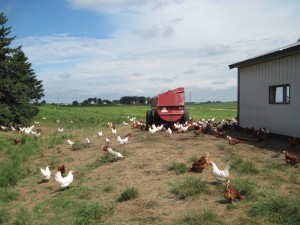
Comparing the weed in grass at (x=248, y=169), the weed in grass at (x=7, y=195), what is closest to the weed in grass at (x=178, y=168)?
the weed in grass at (x=248, y=169)

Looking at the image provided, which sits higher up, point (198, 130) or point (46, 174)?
point (198, 130)

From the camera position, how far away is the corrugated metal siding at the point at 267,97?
46.4 feet

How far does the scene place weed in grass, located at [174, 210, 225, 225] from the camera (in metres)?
6.27

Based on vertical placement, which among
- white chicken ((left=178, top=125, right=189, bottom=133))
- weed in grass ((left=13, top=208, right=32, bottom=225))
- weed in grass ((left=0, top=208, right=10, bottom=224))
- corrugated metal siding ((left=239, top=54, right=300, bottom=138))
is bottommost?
weed in grass ((left=0, top=208, right=10, bottom=224))

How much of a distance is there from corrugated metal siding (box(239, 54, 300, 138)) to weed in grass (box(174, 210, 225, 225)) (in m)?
8.70

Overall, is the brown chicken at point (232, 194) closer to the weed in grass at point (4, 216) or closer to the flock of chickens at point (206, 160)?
the flock of chickens at point (206, 160)

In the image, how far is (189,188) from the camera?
8023mm

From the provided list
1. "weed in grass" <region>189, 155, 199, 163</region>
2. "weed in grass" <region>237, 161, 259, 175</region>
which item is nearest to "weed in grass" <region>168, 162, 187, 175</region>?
"weed in grass" <region>189, 155, 199, 163</region>

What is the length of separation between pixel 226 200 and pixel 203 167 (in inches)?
88.2

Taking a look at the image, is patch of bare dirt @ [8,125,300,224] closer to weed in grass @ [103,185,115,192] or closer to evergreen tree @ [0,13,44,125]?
weed in grass @ [103,185,115,192]

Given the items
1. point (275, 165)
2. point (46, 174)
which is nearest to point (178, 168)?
point (275, 165)

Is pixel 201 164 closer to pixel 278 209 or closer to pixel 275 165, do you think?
pixel 275 165

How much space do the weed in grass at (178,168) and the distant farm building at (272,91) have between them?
6126mm

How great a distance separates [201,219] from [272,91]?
11.4 metres
